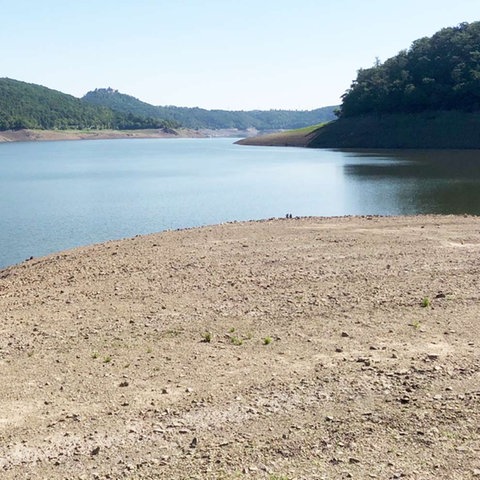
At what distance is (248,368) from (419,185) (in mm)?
34377

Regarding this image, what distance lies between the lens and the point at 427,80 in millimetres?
95438

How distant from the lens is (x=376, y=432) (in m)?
7.01

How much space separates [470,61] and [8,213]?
270ft

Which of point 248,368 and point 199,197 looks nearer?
point 248,368

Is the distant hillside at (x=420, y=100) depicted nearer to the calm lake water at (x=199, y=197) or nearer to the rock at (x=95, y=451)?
the calm lake water at (x=199, y=197)

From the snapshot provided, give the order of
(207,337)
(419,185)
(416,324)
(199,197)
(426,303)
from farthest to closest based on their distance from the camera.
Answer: (419,185) → (199,197) → (426,303) → (416,324) → (207,337)

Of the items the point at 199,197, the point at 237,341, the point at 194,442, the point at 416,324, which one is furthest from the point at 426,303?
the point at 199,197

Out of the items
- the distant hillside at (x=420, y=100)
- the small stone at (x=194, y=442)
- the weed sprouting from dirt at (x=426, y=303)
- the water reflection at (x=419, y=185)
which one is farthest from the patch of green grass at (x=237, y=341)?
the distant hillside at (x=420, y=100)

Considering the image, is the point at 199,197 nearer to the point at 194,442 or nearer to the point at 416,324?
the point at 416,324

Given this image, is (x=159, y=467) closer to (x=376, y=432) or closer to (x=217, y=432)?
(x=217, y=432)

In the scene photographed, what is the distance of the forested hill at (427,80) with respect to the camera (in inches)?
3661

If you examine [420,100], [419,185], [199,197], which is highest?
[420,100]

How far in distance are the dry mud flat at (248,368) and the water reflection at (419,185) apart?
51.6 feet

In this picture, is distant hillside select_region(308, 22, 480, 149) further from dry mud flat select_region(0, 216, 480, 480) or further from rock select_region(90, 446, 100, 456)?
rock select_region(90, 446, 100, 456)
